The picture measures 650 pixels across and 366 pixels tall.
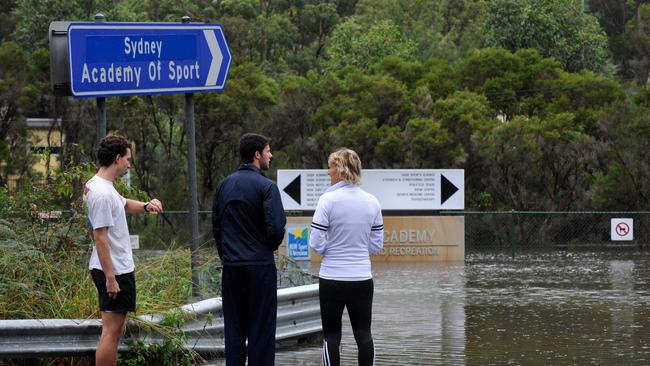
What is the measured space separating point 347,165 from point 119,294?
188 centimetres

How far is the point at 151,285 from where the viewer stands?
34.5 feet

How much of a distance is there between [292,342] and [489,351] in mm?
1825

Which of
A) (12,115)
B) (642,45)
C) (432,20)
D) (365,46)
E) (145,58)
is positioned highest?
(432,20)

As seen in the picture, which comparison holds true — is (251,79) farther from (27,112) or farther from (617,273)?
(617,273)

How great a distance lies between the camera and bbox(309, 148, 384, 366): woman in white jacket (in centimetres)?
910

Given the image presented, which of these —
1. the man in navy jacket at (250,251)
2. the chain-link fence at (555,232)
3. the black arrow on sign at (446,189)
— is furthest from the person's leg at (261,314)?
the chain-link fence at (555,232)

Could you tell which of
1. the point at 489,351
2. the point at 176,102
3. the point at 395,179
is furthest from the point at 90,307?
the point at 176,102

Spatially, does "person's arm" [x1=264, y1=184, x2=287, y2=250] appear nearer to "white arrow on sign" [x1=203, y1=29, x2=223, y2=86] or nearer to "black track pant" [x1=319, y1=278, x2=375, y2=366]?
"black track pant" [x1=319, y1=278, x2=375, y2=366]

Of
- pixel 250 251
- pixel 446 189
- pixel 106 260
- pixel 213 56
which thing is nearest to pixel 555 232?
pixel 446 189

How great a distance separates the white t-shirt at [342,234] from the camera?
9094mm

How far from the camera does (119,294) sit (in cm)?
852

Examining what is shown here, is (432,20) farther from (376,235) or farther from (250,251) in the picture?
(250,251)

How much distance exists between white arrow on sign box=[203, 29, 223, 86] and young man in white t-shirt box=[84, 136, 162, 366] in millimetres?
2858

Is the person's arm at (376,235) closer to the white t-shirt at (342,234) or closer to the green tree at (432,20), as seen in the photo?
the white t-shirt at (342,234)
